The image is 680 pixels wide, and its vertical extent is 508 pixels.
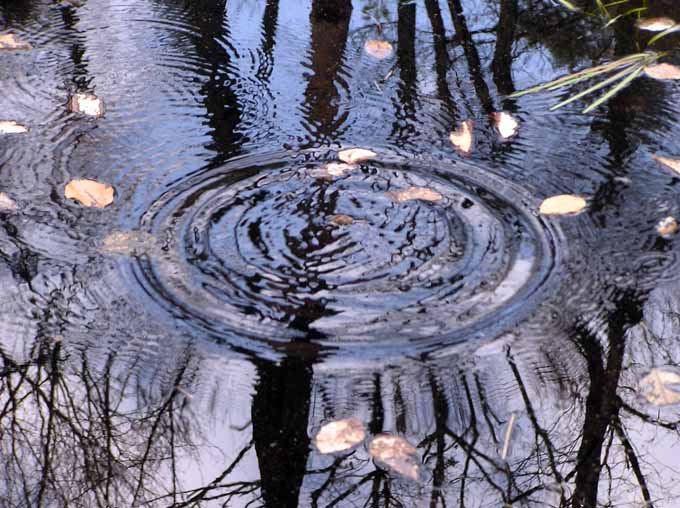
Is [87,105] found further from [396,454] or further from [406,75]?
[396,454]

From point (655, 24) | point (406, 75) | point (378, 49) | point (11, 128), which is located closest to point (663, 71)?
point (655, 24)

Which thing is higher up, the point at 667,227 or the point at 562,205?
the point at 562,205

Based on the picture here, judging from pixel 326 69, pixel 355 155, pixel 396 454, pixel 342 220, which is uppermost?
pixel 326 69

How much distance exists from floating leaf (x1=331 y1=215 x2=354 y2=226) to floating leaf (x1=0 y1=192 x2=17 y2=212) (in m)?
1.14

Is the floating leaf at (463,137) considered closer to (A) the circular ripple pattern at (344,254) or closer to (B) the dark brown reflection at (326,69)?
(A) the circular ripple pattern at (344,254)

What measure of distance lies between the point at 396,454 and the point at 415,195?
4.20 feet

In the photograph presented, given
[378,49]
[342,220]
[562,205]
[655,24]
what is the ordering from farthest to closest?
[655,24] → [378,49] → [562,205] → [342,220]

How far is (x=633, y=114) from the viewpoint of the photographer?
151 inches

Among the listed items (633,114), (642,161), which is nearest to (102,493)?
(642,161)

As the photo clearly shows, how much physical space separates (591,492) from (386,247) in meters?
1.13

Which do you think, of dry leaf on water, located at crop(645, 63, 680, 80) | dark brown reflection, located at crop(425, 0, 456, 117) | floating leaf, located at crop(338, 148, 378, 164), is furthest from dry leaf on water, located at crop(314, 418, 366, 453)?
dry leaf on water, located at crop(645, 63, 680, 80)

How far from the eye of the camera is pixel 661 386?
245 centimetres

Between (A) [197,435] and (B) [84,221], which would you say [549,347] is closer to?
(A) [197,435]

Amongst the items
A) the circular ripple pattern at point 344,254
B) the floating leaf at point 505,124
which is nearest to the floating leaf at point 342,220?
the circular ripple pattern at point 344,254
